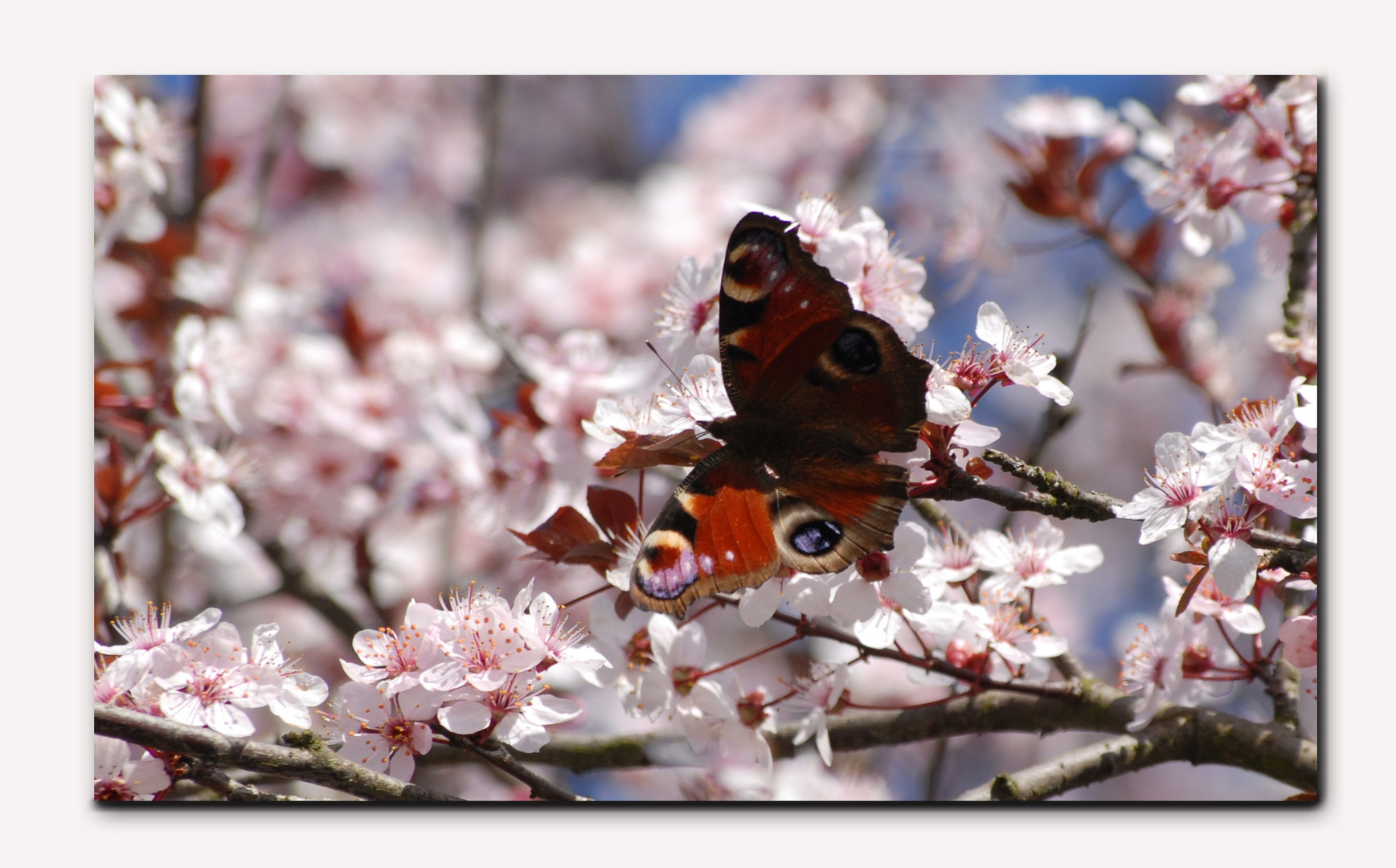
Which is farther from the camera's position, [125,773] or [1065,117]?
[1065,117]

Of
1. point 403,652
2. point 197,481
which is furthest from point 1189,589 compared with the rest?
point 197,481

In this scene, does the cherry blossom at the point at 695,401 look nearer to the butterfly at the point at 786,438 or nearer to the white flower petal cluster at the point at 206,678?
the butterfly at the point at 786,438

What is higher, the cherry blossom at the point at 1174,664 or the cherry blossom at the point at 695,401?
the cherry blossom at the point at 695,401

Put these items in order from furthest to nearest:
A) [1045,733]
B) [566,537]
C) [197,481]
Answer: [197,481]
[1045,733]
[566,537]

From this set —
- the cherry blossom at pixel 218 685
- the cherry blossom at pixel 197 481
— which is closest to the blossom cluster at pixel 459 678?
the cherry blossom at pixel 218 685

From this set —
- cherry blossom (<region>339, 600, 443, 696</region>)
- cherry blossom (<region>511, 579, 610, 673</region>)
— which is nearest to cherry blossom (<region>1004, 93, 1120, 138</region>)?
cherry blossom (<region>511, 579, 610, 673</region>)

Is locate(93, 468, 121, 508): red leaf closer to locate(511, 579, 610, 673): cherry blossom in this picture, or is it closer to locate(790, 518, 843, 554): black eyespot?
locate(511, 579, 610, 673): cherry blossom

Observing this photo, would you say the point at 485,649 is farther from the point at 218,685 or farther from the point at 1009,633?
the point at 1009,633
